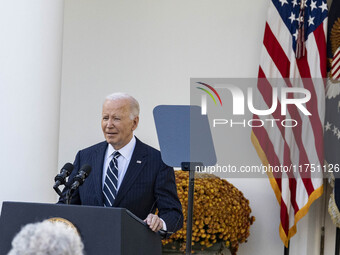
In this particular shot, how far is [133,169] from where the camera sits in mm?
4508

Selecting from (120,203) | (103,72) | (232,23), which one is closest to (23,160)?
(120,203)

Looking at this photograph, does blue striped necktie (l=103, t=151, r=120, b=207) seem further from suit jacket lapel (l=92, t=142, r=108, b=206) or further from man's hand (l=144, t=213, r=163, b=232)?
man's hand (l=144, t=213, r=163, b=232)

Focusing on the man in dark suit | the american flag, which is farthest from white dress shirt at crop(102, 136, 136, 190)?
the american flag

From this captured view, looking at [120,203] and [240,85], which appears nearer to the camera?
[120,203]

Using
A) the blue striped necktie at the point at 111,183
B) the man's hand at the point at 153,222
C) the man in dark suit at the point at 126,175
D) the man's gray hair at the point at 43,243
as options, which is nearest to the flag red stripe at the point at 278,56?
the man in dark suit at the point at 126,175

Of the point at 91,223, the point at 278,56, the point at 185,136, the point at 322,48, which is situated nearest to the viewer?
the point at 91,223

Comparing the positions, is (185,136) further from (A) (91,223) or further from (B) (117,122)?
(A) (91,223)

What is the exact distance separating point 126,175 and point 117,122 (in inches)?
12.8

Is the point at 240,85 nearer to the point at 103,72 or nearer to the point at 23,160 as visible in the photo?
the point at 103,72

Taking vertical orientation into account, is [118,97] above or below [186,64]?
below

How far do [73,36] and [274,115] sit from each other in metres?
2.35

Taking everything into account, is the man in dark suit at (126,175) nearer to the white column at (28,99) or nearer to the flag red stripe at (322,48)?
the white column at (28,99)

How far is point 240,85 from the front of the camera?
8039 mm

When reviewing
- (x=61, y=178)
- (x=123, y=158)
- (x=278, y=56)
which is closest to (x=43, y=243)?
(x=61, y=178)
